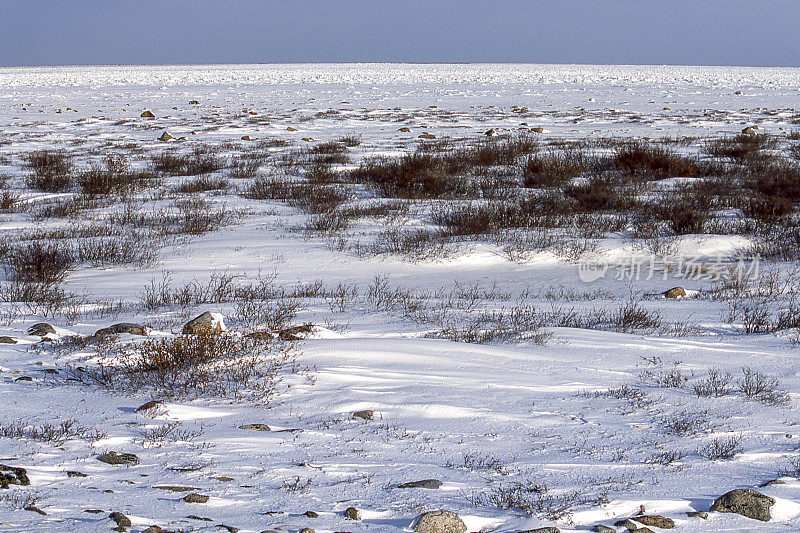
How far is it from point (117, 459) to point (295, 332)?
1.84m

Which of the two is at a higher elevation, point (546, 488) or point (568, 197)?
point (568, 197)

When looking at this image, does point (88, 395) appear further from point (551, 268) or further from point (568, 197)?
point (568, 197)

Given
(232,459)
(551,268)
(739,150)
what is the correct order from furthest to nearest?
(739,150) → (551,268) → (232,459)

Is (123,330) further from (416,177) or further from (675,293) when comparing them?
(416,177)

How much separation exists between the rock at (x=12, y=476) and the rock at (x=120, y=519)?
469mm

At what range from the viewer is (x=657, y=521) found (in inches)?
88.5

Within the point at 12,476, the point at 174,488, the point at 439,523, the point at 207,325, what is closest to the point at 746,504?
the point at 439,523

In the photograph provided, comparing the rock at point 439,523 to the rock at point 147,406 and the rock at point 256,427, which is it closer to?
the rock at point 256,427

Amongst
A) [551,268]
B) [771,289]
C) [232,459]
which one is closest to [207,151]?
[551,268]

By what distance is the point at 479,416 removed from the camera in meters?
3.26

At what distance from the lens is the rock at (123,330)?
434 centimetres

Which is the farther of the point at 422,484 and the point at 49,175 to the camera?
the point at 49,175

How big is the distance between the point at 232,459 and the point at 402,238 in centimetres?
499

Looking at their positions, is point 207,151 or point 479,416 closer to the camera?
point 479,416
